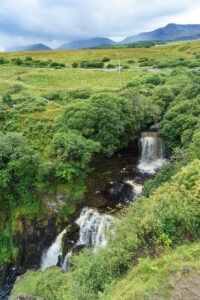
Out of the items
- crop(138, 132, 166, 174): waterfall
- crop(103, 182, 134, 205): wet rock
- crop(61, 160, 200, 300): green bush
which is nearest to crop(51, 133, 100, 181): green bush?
crop(103, 182, 134, 205): wet rock

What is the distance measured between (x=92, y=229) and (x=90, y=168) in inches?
378

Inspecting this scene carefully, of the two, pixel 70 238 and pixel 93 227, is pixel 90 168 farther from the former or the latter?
pixel 70 238

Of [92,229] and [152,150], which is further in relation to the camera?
[152,150]

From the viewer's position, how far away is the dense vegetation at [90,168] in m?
9.55

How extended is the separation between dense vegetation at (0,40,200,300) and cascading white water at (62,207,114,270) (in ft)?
5.94

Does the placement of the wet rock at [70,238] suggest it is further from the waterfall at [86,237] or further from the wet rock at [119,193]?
the wet rock at [119,193]

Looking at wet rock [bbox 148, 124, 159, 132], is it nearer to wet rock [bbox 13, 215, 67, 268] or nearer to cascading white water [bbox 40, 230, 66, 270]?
wet rock [bbox 13, 215, 67, 268]

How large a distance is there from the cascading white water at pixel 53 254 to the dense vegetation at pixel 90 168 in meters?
2.56

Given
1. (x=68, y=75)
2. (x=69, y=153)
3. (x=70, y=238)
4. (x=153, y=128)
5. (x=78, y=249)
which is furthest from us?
(x=68, y=75)

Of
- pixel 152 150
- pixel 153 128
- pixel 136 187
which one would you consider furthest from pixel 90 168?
pixel 153 128

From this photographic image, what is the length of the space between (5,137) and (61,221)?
11.5m

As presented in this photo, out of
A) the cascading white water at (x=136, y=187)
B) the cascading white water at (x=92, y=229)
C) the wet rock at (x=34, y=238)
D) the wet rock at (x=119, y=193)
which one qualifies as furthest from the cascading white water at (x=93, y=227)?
the cascading white water at (x=136, y=187)

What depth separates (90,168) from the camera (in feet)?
86.0

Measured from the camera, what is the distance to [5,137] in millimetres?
20547
